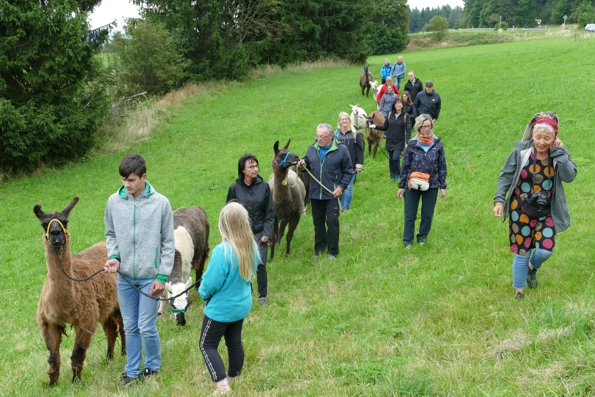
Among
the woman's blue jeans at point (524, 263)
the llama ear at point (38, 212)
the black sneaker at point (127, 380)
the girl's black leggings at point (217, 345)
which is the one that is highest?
the llama ear at point (38, 212)

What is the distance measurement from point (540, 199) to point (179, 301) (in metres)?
4.05

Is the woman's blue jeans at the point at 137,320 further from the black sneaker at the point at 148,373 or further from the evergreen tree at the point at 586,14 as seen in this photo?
the evergreen tree at the point at 586,14

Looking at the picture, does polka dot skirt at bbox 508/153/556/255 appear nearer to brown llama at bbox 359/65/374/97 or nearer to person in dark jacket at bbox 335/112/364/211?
person in dark jacket at bbox 335/112/364/211

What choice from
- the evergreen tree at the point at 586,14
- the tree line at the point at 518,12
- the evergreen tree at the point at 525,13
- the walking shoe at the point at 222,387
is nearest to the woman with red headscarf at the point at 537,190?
the walking shoe at the point at 222,387

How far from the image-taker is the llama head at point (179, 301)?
5977 mm

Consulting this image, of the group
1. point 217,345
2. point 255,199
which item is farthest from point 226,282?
point 255,199

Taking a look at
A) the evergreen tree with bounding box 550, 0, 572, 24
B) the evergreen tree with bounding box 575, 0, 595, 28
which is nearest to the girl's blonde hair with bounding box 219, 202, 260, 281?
the evergreen tree with bounding box 575, 0, 595, 28

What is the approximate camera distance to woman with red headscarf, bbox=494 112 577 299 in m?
4.84

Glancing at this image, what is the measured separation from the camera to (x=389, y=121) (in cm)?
1196

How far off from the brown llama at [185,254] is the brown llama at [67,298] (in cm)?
72

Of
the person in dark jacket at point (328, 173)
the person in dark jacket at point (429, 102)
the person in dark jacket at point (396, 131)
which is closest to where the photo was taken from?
the person in dark jacket at point (328, 173)

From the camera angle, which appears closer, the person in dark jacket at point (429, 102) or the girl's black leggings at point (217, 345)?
the girl's black leggings at point (217, 345)

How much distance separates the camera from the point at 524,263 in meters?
5.23

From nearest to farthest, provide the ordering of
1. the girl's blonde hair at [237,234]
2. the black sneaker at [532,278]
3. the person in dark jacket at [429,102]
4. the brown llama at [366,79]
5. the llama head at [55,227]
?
the girl's blonde hair at [237,234]
the llama head at [55,227]
the black sneaker at [532,278]
the person in dark jacket at [429,102]
the brown llama at [366,79]
